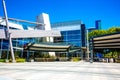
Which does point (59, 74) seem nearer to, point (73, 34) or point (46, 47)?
point (46, 47)

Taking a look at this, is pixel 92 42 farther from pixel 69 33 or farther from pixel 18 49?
pixel 69 33

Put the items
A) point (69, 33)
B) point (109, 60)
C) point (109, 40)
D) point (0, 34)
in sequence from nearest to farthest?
point (0, 34)
point (109, 40)
point (109, 60)
point (69, 33)

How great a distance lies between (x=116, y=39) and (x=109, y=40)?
169cm

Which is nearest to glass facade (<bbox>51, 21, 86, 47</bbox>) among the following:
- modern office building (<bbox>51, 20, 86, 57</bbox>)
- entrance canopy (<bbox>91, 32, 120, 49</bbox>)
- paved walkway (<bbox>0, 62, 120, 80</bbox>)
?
modern office building (<bbox>51, 20, 86, 57</bbox>)

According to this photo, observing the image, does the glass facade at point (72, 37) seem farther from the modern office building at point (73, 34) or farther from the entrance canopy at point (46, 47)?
the entrance canopy at point (46, 47)

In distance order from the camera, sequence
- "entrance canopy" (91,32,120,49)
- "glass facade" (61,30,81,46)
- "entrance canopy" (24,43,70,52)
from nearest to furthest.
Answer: "entrance canopy" (91,32,120,49) → "entrance canopy" (24,43,70,52) → "glass facade" (61,30,81,46)

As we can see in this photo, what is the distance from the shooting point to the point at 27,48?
43.9m

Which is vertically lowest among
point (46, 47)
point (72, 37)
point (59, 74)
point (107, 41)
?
point (59, 74)

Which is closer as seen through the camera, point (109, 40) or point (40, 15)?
point (109, 40)

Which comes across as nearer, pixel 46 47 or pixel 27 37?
pixel 27 37

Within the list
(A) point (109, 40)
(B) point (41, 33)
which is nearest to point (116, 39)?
(A) point (109, 40)

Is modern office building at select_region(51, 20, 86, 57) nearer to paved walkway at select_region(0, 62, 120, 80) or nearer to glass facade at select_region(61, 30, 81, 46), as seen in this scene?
A: glass facade at select_region(61, 30, 81, 46)

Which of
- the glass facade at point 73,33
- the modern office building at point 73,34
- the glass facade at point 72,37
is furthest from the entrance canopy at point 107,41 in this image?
the glass facade at point 72,37

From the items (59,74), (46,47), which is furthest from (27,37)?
(59,74)
